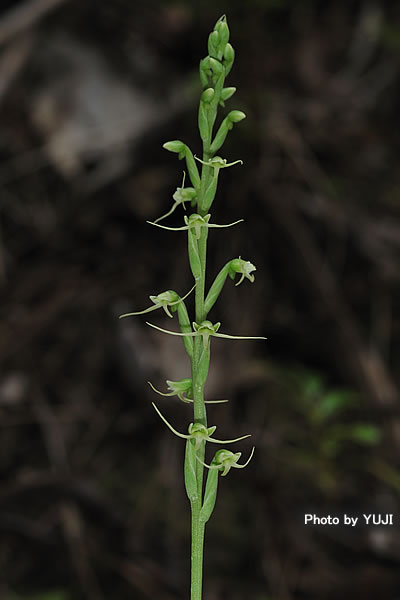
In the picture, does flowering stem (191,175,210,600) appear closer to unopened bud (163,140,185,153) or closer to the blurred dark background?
unopened bud (163,140,185,153)

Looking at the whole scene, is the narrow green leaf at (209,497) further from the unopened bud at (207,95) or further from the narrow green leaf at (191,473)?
the unopened bud at (207,95)

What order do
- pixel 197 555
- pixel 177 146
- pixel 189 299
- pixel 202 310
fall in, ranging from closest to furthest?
pixel 197 555 → pixel 202 310 → pixel 177 146 → pixel 189 299

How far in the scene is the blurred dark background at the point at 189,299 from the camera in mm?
3576

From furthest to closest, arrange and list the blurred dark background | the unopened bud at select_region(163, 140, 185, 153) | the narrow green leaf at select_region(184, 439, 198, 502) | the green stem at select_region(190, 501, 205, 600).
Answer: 1. the blurred dark background
2. the unopened bud at select_region(163, 140, 185, 153)
3. the narrow green leaf at select_region(184, 439, 198, 502)
4. the green stem at select_region(190, 501, 205, 600)

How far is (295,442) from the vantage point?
13.3 ft

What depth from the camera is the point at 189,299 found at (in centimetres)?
469

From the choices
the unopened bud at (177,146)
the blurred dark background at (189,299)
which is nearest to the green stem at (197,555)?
the unopened bud at (177,146)

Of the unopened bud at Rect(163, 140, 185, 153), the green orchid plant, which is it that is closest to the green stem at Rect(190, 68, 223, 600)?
the green orchid plant

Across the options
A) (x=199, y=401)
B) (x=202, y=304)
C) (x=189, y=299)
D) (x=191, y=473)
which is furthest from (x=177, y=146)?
(x=189, y=299)

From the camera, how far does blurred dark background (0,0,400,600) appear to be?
3.58 meters

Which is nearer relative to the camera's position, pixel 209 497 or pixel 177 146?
pixel 209 497

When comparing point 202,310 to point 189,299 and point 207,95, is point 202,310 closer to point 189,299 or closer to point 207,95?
point 207,95

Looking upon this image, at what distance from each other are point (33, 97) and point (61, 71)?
38 cm

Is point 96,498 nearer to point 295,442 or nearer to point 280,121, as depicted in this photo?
point 295,442
